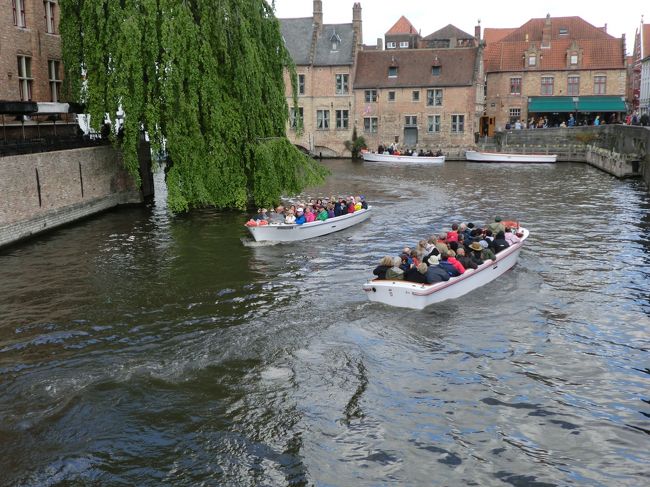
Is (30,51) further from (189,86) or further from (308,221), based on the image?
(308,221)

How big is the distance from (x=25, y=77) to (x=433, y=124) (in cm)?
3160

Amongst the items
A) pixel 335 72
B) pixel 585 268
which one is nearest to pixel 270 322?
pixel 585 268

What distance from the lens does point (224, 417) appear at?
28.6 ft

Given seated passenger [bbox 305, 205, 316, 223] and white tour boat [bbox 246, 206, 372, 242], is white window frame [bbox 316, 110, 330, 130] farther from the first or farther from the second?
seated passenger [bbox 305, 205, 316, 223]

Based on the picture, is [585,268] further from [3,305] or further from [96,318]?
[3,305]

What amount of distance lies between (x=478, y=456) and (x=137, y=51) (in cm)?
1601

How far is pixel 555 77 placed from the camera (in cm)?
5091

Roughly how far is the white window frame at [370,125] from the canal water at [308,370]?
32509mm

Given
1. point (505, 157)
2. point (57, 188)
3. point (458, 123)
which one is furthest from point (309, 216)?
point (458, 123)

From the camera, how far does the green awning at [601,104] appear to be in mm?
49594

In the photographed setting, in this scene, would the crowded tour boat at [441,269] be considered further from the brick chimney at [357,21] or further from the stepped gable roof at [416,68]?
the brick chimney at [357,21]

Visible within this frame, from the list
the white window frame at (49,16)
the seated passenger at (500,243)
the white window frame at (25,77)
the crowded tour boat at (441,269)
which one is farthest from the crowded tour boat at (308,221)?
the white window frame at (49,16)

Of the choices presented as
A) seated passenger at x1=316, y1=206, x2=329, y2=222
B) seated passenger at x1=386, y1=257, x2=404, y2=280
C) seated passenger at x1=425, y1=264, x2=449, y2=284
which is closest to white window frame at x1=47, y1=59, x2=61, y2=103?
seated passenger at x1=316, y1=206, x2=329, y2=222

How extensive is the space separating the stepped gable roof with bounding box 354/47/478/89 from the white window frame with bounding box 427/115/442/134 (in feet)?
7.11
